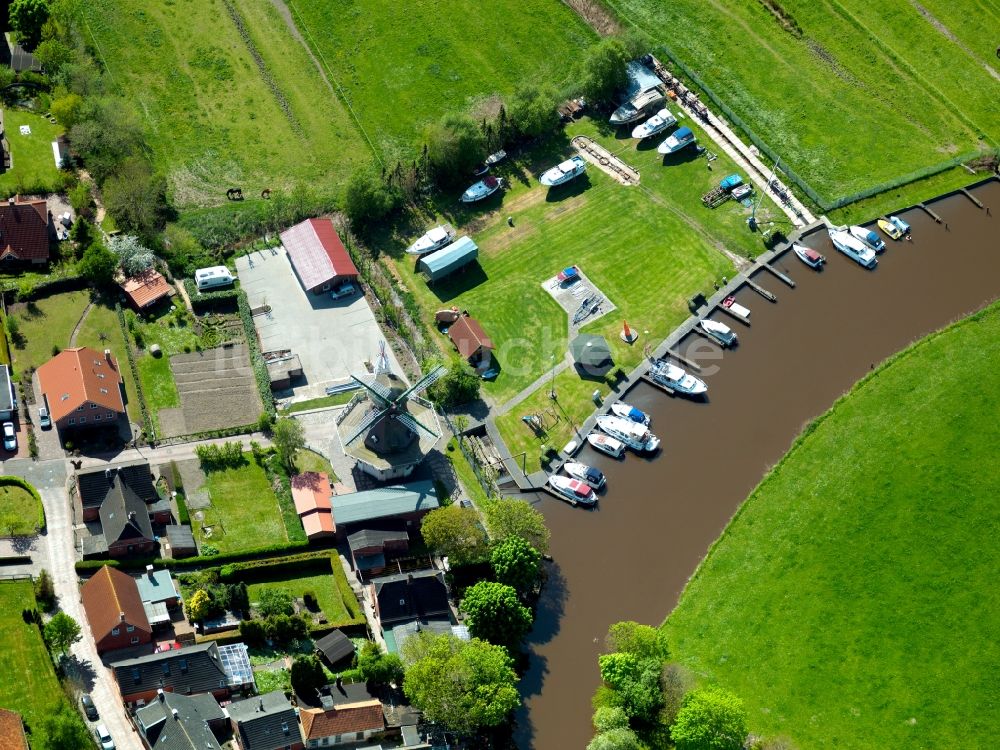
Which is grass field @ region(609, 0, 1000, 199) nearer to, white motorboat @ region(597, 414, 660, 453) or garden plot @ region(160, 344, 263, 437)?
white motorboat @ region(597, 414, 660, 453)

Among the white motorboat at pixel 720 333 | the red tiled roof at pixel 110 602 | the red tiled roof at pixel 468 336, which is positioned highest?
the red tiled roof at pixel 468 336

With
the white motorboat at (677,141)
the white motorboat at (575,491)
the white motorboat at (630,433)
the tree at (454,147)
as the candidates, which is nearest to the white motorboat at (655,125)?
the white motorboat at (677,141)

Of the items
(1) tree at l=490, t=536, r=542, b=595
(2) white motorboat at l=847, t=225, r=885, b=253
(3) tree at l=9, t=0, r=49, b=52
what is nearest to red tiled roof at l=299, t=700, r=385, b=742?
(1) tree at l=490, t=536, r=542, b=595

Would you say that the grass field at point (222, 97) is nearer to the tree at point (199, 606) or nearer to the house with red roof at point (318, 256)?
the house with red roof at point (318, 256)

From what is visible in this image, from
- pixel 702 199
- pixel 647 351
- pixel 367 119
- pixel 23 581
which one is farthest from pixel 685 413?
pixel 23 581

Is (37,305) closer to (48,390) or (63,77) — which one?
(48,390)
